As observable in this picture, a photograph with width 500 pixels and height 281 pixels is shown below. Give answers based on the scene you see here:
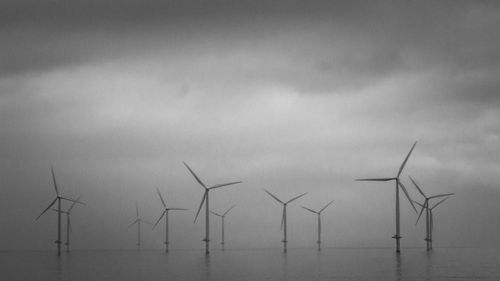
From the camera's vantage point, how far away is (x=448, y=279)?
441ft

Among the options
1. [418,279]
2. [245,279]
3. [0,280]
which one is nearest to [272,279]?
[245,279]

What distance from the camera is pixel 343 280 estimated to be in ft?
424

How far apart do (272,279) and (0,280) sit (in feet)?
166

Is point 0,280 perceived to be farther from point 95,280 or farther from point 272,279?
point 272,279

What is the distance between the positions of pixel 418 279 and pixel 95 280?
2300 inches

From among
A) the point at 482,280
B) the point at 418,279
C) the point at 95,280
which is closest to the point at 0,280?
the point at 95,280

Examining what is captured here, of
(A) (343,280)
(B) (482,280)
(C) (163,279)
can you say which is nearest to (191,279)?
(C) (163,279)

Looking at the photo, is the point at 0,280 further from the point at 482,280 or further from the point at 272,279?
the point at 482,280

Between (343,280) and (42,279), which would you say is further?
(42,279)


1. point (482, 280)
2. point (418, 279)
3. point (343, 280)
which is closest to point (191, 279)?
point (343, 280)

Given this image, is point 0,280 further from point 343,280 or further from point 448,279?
point 448,279

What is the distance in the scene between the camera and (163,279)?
441 ft

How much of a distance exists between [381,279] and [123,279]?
4687cm

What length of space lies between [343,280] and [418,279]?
14.4 meters
